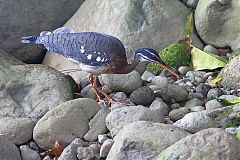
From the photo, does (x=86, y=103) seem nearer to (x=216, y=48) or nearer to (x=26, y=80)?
(x=26, y=80)

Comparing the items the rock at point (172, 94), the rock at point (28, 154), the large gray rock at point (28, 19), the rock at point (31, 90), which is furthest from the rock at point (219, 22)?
the rock at point (28, 154)

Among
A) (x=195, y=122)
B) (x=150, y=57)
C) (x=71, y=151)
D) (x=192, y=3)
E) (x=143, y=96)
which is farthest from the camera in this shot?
(x=192, y=3)

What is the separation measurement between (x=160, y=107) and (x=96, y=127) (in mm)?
612

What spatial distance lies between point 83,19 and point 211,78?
5.92 feet

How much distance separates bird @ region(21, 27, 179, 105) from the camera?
558 cm

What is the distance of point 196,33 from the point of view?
6.62m

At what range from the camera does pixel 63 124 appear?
4.97m

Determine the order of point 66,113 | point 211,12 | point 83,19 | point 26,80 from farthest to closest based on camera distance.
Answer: point 83,19, point 211,12, point 26,80, point 66,113

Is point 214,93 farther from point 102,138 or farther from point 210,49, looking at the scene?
point 102,138

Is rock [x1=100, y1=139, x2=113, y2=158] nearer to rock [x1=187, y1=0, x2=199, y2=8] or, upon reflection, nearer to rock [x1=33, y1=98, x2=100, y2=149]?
rock [x1=33, y1=98, x2=100, y2=149]

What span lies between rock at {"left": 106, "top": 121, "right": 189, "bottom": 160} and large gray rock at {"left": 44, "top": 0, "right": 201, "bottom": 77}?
2110 millimetres

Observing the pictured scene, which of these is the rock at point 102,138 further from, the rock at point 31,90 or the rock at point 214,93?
the rock at point 214,93

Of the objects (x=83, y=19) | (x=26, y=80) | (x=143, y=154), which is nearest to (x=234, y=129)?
(x=143, y=154)

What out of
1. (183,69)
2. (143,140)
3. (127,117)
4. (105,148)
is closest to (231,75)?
(183,69)
